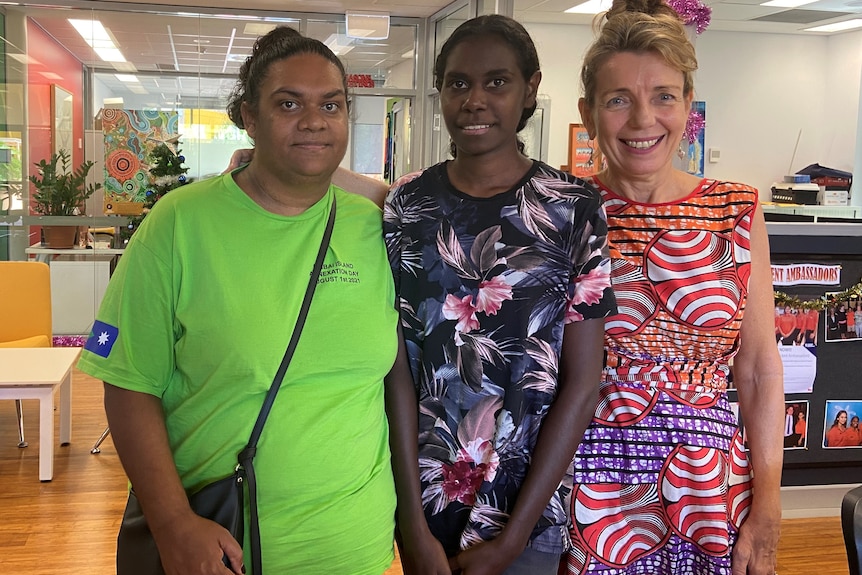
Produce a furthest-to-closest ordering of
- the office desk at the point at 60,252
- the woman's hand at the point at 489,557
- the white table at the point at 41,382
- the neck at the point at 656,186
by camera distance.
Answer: the office desk at the point at 60,252 → the white table at the point at 41,382 → the neck at the point at 656,186 → the woman's hand at the point at 489,557

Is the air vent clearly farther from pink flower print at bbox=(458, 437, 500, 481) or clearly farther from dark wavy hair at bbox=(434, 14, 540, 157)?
pink flower print at bbox=(458, 437, 500, 481)

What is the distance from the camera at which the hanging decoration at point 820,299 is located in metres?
3.56

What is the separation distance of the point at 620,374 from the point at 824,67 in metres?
10.4

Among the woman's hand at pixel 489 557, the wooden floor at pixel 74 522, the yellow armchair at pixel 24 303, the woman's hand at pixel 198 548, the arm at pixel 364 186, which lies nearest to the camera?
the woman's hand at pixel 198 548

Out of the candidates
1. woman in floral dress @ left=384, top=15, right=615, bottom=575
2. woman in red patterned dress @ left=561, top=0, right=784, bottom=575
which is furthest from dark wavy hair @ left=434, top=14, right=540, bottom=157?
woman in red patterned dress @ left=561, top=0, right=784, bottom=575

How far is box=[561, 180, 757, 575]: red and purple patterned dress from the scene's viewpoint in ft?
5.20

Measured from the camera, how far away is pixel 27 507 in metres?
4.07

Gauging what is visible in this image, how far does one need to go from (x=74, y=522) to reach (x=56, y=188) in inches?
209

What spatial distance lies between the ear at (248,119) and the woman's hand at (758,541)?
121 cm

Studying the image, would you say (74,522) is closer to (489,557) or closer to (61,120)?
(489,557)

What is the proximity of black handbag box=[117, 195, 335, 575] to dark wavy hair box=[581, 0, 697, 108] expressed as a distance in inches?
28.8

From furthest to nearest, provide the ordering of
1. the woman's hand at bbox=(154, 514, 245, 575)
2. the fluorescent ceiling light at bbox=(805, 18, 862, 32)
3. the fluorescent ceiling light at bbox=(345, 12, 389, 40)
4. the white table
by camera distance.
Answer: the fluorescent ceiling light at bbox=(805, 18, 862, 32), the fluorescent ceiling light at bbox=(345, 12, 389, 40), the white table, the woman's hand at bbox=(154, 514, 245, 575)

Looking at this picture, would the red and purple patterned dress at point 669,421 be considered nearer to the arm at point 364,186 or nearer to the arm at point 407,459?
the arm at point 407,459

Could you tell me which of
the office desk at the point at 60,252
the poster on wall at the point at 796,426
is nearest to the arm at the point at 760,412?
the poster on wall at the point at 796,426
